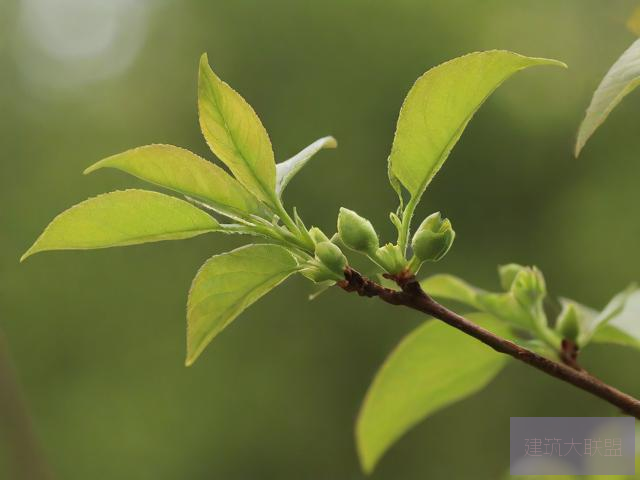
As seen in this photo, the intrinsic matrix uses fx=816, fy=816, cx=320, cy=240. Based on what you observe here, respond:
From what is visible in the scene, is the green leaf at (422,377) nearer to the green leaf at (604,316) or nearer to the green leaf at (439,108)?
the green leaf at (604,316)

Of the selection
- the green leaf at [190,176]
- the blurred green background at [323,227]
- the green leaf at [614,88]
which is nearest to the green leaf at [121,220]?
the green leaf at [190,176]

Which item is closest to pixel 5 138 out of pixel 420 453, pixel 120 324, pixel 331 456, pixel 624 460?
pixel 120 324

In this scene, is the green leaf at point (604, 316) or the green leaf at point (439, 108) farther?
the green leaf at point (604, 316)

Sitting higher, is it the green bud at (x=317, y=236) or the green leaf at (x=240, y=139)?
the green leaf at (x=240, y=139)

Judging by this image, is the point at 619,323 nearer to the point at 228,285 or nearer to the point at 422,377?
the point at 422,377

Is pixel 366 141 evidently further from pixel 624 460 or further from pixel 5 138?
pixel 624 460

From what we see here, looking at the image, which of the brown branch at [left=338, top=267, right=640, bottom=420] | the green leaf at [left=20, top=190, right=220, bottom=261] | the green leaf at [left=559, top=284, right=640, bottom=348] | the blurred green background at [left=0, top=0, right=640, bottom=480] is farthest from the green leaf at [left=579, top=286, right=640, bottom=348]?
the blurred green background at [left=0, top=0, right=640, bottom=480]
